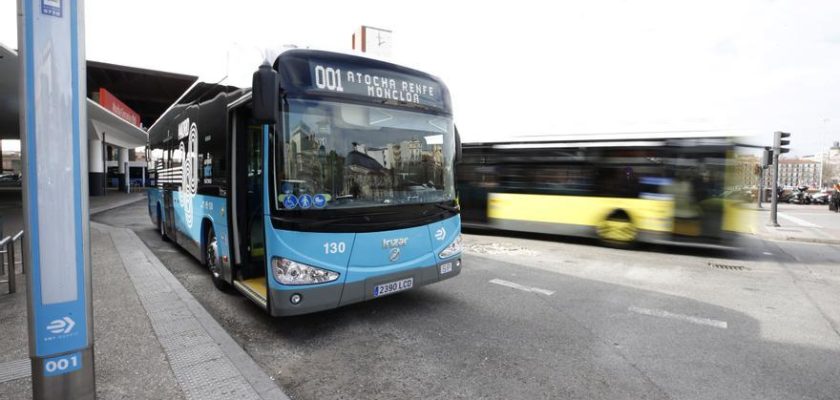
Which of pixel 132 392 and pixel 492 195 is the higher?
pixel 492 195

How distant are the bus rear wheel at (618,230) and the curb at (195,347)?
8.61m

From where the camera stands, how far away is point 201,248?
23.3ft

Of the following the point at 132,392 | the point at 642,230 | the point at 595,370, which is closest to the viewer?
the point at 132,392

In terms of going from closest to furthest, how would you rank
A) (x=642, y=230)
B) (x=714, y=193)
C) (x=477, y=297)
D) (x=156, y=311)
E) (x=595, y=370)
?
(x=595, y=370) → (x=156, y=311) → (x=477, y=297) → (x=714, y=193) → (x=642, y=230)

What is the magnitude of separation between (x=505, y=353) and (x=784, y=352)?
106 inches

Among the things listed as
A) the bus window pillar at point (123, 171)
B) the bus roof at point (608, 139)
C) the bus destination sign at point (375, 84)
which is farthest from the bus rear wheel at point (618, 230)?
the bus window pillar at point (123, 171)

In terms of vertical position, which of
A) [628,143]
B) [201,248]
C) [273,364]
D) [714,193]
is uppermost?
[628,143]

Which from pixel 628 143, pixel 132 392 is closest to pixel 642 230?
pixel 628 143

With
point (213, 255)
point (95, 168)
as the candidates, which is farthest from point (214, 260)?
point (95, 168)

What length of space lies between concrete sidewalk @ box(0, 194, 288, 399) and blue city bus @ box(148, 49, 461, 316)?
603 millimetres

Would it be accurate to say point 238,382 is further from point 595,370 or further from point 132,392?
point 595,370

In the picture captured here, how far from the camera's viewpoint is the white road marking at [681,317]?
17.4 feet

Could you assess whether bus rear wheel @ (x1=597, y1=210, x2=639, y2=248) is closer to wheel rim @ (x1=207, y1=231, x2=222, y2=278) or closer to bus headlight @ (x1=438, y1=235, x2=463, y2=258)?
bus headlight @ (x1=438, y1=235, x2=463, y2=258)

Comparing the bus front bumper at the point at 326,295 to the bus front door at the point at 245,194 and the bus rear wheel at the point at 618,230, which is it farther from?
the bus rear wheel at the point at 618,230
